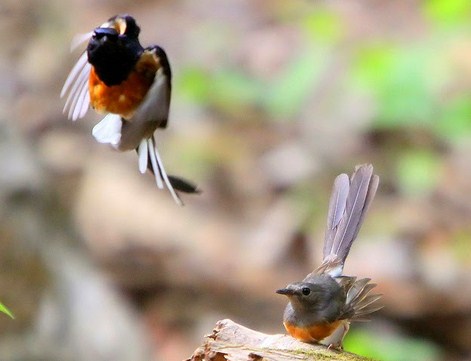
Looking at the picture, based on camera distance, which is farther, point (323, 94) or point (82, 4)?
point (82, 4)

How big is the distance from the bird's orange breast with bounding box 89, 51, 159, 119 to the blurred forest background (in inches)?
135

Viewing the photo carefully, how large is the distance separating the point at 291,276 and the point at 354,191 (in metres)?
4.24

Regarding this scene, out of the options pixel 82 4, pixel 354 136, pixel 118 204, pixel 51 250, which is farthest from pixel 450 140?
pixel 82 4

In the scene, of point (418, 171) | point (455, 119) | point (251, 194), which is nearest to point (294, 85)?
point (251, 194)

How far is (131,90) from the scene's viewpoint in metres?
1.74

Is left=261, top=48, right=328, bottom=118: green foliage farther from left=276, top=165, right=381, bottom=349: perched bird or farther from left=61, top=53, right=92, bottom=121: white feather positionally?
left=61, top=53, right=92, bottom=121: white feather

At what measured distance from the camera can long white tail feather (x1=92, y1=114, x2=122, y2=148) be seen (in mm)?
1754

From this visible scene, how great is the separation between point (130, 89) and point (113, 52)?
72 mm

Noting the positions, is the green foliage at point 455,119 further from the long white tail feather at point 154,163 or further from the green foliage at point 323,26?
the long white tail feather at point 154,163

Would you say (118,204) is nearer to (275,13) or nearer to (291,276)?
(291,276)

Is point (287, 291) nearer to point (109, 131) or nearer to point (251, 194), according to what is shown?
point (109, 131)

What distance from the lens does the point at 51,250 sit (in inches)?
221

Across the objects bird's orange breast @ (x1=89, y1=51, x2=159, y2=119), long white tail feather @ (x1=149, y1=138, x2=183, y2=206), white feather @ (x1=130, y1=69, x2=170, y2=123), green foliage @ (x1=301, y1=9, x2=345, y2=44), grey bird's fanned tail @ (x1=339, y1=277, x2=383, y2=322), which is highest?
green foliage @ (x1=301, y1=9, x2=345, y2=44)

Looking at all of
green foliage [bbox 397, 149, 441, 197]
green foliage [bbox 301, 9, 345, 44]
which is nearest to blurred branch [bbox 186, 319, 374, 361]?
green foliage [bbox 397, 149, 441, 197]
